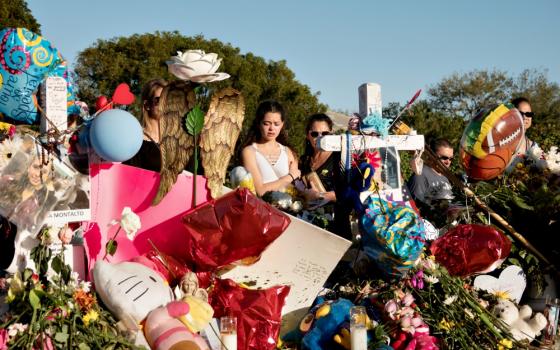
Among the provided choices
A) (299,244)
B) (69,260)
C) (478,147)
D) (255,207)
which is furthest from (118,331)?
(478,147)

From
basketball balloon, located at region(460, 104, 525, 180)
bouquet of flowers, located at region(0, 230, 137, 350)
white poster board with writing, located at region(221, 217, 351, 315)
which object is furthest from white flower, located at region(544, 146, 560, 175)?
bouquet of flowers, located at region(0, 230, 137, 350)

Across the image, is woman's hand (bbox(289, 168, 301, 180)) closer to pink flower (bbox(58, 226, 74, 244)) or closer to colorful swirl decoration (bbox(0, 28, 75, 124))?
colorful swirl decoration (bbox(0, 28, 75, 124))

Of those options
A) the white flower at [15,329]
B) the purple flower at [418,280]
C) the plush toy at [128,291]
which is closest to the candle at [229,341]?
the plush toy at [128,291]

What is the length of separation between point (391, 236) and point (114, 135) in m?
1.58

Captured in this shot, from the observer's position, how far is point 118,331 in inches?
124

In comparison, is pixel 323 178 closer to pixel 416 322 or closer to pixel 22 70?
pixel 416 322

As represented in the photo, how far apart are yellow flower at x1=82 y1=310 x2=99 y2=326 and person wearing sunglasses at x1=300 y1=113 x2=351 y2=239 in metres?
1.75

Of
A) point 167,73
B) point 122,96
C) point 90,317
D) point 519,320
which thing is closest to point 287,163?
point 122,96

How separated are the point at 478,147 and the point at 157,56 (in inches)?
669

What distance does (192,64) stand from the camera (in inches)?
143

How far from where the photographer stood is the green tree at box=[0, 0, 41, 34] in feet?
58.3

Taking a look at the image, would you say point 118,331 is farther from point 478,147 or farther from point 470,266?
point 478,147

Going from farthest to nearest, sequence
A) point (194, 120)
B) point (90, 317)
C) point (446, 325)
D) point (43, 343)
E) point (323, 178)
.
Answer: point (323, 178)
point (446, 325)
point (194, 120)
point (90, 317)
point (43, 343)

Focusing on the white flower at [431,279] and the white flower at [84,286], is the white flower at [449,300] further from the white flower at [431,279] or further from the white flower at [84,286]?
the white flower at [84,286]
